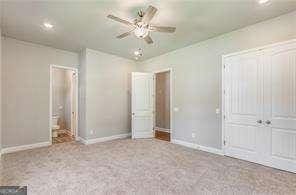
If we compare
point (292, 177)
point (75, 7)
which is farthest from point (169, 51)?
point (292, 177)

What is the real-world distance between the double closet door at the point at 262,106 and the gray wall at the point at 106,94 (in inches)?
133

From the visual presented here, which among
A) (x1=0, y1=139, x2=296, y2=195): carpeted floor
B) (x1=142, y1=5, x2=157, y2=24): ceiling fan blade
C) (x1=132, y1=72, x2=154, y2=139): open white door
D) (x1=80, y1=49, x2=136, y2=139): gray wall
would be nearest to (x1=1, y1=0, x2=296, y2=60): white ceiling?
(x1=142, y1=5, x2=157, y2=24): ceiling fan blade

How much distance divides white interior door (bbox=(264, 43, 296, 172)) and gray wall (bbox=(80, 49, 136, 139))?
13.8 feet

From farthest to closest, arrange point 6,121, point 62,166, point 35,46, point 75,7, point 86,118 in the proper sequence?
point 86,118 → point 35,46 → point 6,121 → point 62,166 → point 75,7

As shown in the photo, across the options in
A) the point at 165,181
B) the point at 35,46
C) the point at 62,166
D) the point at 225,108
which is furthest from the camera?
the point at 35,46

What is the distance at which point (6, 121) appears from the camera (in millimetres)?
4453

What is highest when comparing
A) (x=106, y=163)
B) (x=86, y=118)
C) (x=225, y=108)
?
→ (x=225, y=108)

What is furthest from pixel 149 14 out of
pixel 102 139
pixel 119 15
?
pixel 102 139

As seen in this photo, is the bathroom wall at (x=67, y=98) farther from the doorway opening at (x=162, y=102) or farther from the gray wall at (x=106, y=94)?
the doorway opening at (x=162, y=102)

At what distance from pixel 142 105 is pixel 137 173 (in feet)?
10.5

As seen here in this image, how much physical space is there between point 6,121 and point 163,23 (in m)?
4.46

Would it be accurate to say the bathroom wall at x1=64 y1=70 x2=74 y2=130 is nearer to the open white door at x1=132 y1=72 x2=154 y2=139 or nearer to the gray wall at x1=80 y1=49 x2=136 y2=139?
the gray wall at x1=80 y1=49 x2=136 y2=139

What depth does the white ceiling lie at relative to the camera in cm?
298

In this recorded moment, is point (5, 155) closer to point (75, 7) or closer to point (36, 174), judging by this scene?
point (36, 174)
